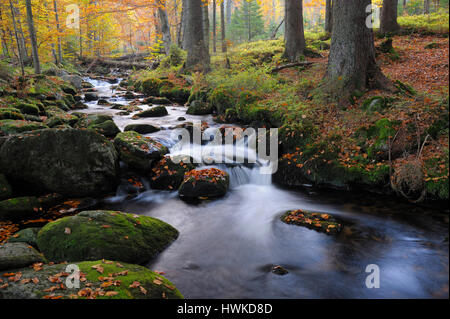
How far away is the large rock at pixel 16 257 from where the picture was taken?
11.5ft

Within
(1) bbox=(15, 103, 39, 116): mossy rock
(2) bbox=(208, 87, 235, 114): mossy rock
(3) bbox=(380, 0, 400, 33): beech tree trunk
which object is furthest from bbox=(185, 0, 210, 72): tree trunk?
(3) bbox=(380, 0, 400, 33): beech tree trunk

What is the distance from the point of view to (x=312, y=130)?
793cm

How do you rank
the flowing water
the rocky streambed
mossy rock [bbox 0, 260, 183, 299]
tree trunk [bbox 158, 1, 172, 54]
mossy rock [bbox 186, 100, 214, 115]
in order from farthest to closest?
tree trunk [bbox 158, 1, 172, 54] → mossy rock [bbox 186, 100, 214, 115] → the rocky streambed → mossy rock [bbox 0, 260, 183, 299] → the flowing water

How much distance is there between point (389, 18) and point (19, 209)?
54.1 ft

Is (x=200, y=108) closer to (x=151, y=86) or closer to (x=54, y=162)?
(x=151, y=86)

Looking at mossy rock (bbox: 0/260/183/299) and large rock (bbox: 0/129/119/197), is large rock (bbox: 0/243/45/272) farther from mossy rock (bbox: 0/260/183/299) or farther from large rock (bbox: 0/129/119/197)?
large rock (bbox: 0/129/119/197)

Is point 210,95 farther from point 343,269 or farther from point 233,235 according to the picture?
point 343,269

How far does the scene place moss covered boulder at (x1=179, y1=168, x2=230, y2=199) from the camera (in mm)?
7449

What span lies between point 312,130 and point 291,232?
3.42 metres

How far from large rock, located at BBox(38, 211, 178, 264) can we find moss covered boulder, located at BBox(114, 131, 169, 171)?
10.4 feet

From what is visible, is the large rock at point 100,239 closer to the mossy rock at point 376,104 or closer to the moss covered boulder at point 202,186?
the moss covered boulder at point 202,186

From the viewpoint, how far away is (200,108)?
1360cm

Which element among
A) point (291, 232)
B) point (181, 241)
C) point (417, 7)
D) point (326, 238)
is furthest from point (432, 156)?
point (417, 7)

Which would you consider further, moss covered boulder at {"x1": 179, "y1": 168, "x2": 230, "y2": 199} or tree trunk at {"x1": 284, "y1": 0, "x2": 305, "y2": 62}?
tree trunk at {"x1": 284, "y1": 0, "x2": 305, "y2": 62}
